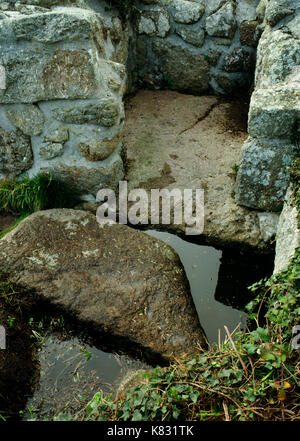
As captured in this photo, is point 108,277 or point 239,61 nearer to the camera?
point 108,277

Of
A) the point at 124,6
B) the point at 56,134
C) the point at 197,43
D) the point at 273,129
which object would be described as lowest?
the point at 56,134

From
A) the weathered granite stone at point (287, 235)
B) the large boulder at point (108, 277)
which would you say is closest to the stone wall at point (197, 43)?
the weathered granite stone at point (287, 235)

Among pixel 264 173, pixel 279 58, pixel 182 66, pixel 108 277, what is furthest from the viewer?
pixel 182 66

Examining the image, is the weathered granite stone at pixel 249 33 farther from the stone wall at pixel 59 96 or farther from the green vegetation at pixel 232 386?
the green vegetation at pixel 232 386

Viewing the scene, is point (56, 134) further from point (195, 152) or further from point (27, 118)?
point (195, 152)

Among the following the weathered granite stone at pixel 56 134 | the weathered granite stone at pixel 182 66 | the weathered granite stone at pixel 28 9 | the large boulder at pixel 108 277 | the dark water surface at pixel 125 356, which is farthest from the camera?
the weathered granite stone at pixel 182 66

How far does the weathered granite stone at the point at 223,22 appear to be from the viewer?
3.70m

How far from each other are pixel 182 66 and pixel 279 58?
1367 mm

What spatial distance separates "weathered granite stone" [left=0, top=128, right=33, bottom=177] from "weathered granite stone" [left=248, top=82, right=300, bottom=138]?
152cm

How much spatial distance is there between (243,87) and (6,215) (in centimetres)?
270

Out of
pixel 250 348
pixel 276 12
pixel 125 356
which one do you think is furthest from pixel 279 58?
pixel 125 356

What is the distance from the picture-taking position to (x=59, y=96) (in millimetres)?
2455

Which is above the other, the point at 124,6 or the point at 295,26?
the point at 124,6
